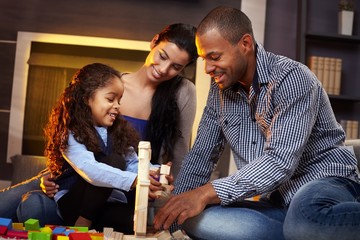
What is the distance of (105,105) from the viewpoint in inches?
96.0

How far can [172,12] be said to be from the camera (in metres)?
4.32

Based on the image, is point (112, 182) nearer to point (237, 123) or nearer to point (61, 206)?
point (61, 206)

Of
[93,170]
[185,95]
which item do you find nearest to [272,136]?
[93,170]

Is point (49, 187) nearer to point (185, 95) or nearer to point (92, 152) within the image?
point (92, 152)

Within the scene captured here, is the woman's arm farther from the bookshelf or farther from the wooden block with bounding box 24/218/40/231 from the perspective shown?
the bookshelf

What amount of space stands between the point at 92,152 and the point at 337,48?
105 inches

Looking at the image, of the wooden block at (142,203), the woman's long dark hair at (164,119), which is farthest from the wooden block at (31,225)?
the woman's long dark hair at (164,119)

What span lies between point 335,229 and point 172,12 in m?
2.66

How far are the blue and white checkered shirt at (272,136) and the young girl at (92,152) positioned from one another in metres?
0.25

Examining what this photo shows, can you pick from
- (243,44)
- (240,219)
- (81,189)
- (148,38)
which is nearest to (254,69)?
(243,44)

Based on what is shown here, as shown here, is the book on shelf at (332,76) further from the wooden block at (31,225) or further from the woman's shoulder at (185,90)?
the wooden block at (31,225)

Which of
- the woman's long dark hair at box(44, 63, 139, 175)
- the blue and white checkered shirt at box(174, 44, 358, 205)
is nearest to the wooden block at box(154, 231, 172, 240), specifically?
the blue and white checkered shirt at box(174, 44, 358, 205)

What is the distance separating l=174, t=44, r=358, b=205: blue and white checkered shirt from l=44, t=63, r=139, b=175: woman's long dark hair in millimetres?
318

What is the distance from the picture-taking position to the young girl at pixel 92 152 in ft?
7.55
